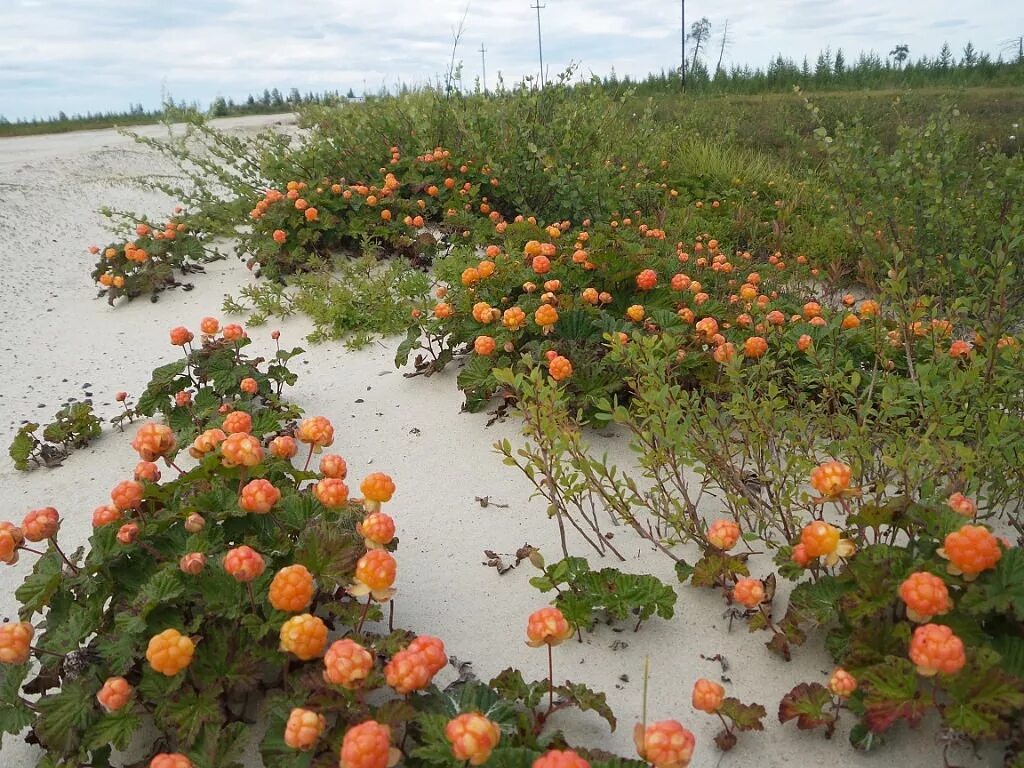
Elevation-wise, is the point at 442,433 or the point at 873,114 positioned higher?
the point at 873,114

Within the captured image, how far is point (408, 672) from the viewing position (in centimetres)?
134

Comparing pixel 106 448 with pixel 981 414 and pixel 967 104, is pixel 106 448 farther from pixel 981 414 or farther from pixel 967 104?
pixel 967 104

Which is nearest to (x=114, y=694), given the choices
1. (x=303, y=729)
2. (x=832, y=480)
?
(x=303, y=729)

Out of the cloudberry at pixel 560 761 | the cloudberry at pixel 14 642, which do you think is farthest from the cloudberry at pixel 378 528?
the cloudberry at pixel 14 642

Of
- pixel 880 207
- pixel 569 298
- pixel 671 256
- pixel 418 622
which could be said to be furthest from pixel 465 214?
pixel 418 622

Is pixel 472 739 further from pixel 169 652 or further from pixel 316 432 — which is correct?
pixel 316 432

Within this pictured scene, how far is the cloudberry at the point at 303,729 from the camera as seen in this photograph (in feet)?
4.22

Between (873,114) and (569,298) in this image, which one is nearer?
(569,298)

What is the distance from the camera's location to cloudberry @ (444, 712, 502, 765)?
1.17 meters

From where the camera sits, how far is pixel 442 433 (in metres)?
3.09

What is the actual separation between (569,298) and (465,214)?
2135mm

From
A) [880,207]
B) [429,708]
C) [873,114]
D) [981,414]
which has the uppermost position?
[873,114]

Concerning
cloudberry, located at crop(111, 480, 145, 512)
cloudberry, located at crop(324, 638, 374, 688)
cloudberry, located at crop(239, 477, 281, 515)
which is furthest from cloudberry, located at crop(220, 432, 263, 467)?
cloudberry, located at crop(324, 638, 374, 688)

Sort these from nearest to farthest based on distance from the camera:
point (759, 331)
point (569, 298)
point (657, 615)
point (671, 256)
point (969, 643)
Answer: point (969, 643), point (657, 615), point (759, 331), point (569, 298), point (671, 256)
